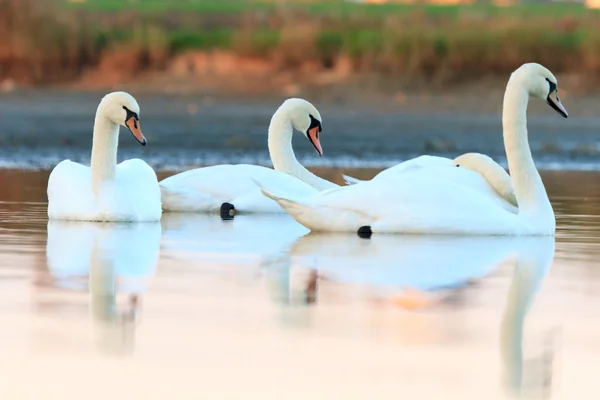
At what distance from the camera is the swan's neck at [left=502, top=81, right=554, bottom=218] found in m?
10.3

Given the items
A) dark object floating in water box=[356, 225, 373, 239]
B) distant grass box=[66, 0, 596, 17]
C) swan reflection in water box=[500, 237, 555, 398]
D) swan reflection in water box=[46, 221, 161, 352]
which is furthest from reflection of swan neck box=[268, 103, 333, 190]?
distant grass box=[66, 0, 596, 17]

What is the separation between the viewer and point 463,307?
678cm

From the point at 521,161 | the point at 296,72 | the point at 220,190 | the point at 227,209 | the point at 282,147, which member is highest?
the point at 296,72

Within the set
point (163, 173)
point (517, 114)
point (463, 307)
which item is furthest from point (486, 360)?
point (163, 173)

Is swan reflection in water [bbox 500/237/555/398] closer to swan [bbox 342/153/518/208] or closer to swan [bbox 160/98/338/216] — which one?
swan [bbox 342/153/518/208]

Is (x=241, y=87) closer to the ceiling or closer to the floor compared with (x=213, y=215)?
closer to the ceiling

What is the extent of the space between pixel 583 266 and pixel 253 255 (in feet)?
5.56

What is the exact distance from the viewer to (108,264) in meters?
8.12

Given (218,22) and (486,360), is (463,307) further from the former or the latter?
(218,22)

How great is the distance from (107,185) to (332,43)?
67.5 ft

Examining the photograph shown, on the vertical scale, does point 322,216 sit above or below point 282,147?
below

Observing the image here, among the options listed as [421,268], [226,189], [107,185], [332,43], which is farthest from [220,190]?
[332,43]

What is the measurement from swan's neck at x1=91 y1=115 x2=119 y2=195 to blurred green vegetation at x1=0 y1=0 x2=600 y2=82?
1756cm

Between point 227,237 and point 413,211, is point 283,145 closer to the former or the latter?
point 227,237
